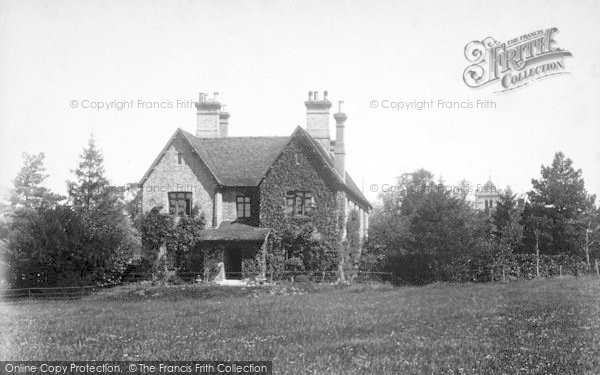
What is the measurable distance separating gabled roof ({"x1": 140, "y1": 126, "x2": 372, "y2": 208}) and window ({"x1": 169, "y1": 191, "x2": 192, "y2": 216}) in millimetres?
2210

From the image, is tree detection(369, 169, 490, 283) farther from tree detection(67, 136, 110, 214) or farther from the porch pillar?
tree detection(67, 136, 110, 214)

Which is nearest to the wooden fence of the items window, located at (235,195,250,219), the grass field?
window, located at (235,195,250,219)

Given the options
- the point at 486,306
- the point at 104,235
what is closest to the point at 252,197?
the point at 104,235

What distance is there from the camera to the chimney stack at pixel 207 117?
4319 centimetres

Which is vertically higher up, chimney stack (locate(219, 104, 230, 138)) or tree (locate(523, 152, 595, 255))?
chimney stack (locate(219, 104, 230, 138))

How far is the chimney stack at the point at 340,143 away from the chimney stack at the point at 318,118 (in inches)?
37.0

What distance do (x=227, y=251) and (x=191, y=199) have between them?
4.21 metres

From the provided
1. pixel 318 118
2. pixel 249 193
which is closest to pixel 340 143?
pixel 318 118

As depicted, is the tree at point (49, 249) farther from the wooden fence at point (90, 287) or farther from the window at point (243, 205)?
the window at point (243, 205)

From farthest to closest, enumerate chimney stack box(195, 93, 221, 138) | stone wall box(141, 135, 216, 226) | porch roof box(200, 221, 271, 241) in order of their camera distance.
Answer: chimney stack box(195, 93, 221, 138) < stone wall box(141, 135, 216, 226) < porch roof box(200, 221, 271, 241)

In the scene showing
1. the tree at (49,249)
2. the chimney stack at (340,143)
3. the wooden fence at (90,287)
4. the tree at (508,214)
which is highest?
the chimney stack at (340,143)

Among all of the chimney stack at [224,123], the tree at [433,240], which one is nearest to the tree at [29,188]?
the chimney stack at [224,123]

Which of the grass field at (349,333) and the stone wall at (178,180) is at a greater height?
the stone wall at (178,180)

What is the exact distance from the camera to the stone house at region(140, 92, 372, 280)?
36438mm
